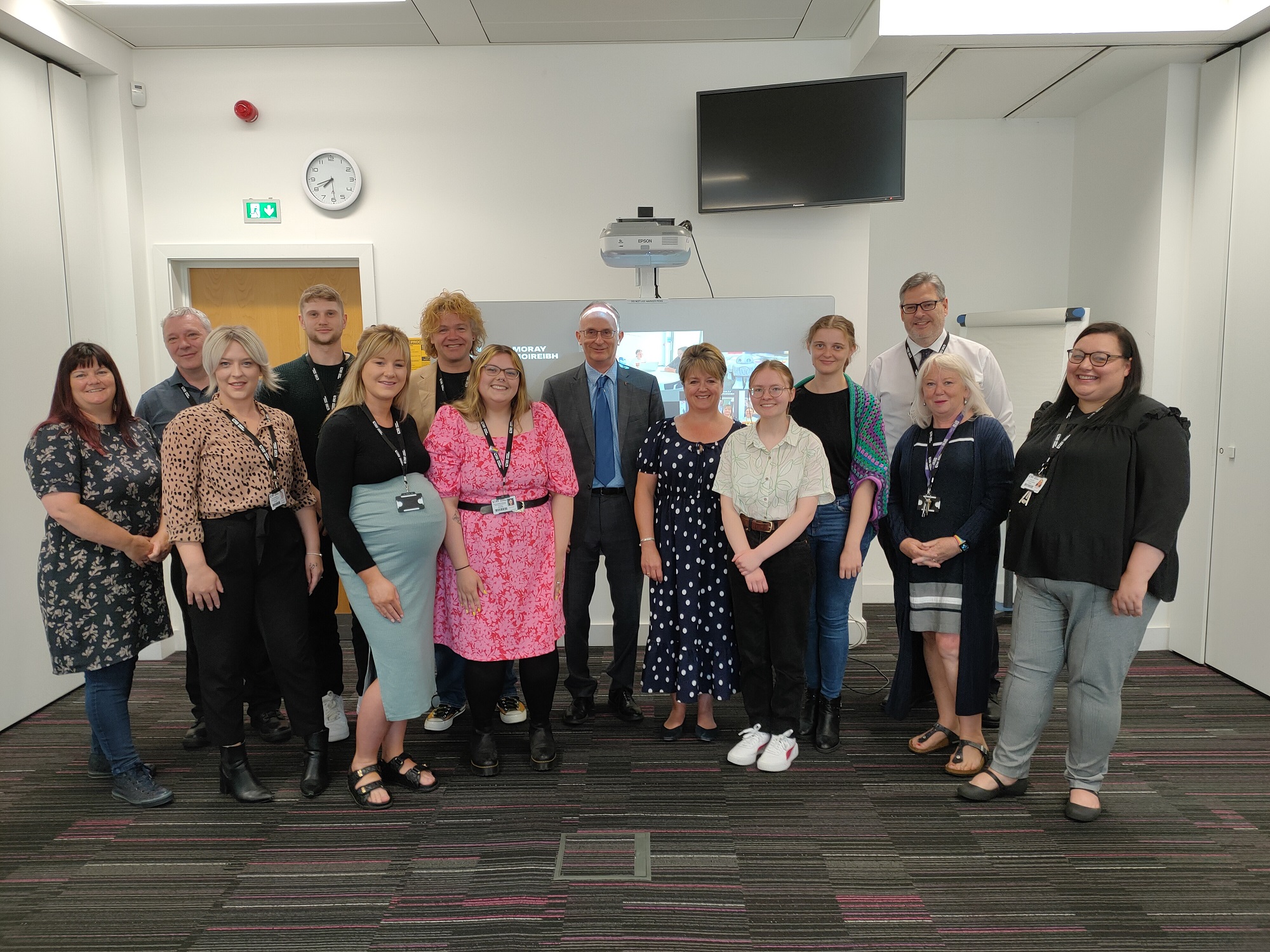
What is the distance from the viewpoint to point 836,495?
2891 mm

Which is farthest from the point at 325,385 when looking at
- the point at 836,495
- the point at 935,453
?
the point at 935,453

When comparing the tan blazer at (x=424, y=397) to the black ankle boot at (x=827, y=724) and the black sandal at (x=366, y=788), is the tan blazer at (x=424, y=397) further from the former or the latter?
the black ankle boot at (x=827, y=724)

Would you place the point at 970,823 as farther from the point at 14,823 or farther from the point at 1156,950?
the point at 14,823

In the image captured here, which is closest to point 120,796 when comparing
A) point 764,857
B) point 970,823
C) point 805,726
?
point 764,857

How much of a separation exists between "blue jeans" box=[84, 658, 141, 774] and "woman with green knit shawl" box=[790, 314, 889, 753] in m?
2.47

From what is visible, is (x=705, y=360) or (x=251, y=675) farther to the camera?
(x=251, y=675)

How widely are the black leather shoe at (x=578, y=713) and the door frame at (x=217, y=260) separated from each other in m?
2.45

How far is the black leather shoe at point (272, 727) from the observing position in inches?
122

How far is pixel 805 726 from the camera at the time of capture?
3.09 metres

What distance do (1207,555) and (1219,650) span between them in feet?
1.57

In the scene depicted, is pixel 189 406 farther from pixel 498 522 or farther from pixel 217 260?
pixel 217 260

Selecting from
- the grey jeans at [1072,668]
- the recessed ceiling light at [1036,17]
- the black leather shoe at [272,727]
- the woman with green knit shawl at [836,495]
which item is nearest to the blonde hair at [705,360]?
the woman with green knit shawl at [836,495]

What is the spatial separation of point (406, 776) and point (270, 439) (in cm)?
127

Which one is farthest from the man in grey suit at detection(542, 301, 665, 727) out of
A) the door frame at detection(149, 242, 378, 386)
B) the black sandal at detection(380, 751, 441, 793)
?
the door frame at detection(149, 242, 378, 386)
